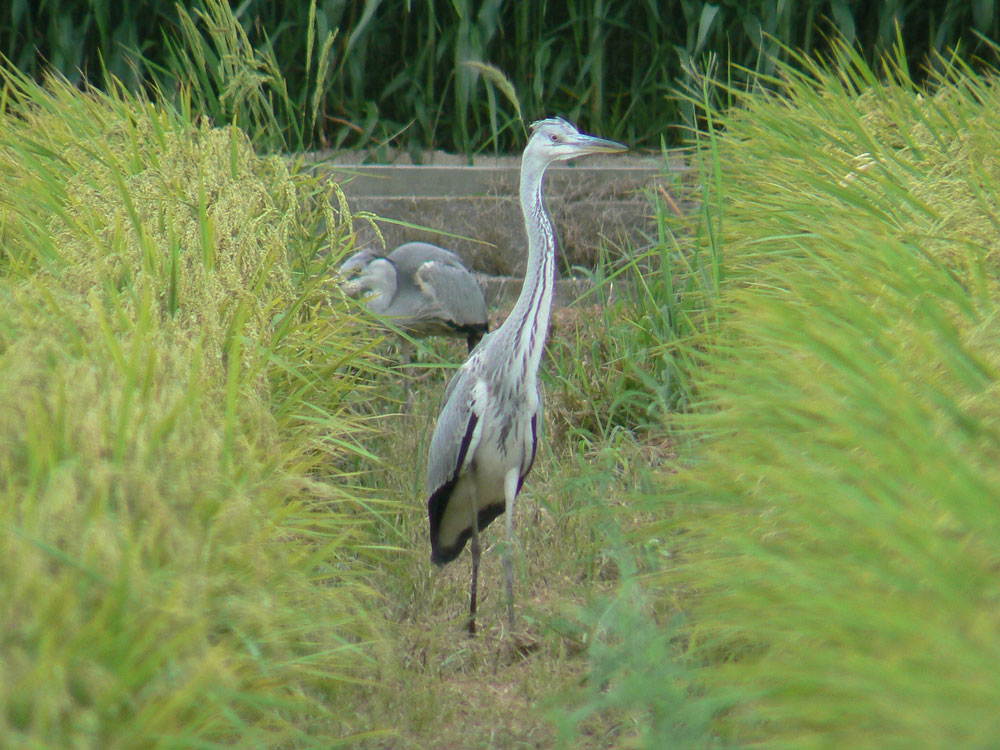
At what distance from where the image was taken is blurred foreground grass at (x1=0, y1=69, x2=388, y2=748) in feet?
4.87

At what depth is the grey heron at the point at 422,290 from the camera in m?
4.46

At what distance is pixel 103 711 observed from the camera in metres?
1.46

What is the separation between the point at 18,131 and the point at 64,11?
2.40 metres

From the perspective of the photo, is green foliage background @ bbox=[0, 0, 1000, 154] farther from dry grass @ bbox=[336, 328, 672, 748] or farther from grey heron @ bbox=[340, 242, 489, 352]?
dry grass @ bbox=[336, 328, 672, 748]

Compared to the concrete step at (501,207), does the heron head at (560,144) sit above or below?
above

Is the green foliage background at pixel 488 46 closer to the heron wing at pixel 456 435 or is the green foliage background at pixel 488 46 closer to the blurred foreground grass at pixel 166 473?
the blurred foreground grass at pixel 166 473

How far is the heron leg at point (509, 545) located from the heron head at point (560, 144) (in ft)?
3.19

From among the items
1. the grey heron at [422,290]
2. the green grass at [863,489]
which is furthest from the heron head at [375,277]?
the green grass at [863,489]

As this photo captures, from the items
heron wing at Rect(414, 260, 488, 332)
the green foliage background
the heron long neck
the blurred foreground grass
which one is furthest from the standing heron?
the green foliage background

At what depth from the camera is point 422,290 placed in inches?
177

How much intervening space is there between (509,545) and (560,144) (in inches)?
48.7

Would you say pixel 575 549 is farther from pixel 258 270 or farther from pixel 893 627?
pixel 893 627

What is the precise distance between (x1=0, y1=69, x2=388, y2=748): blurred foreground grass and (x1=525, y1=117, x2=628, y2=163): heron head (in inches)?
26.4

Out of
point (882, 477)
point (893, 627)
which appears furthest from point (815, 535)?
point (893, 627)
